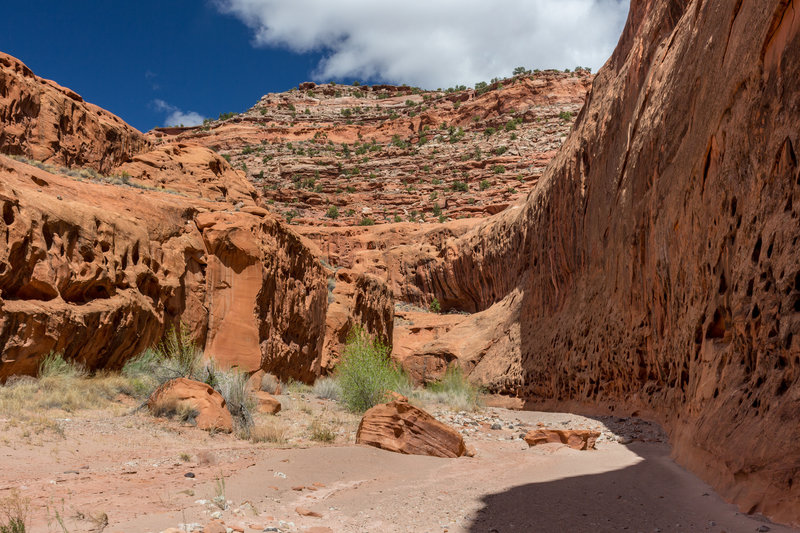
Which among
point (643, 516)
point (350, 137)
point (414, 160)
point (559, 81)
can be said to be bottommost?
point (643, 516)

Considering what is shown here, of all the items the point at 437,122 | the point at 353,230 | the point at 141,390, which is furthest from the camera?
the point at 437,122

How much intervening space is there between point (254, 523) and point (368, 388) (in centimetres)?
707

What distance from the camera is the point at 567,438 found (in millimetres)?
8781

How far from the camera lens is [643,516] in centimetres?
423

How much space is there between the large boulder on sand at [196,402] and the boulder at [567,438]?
4524 mm

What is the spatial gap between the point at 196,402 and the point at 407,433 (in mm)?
3037

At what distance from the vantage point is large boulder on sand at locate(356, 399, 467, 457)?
755 centimetres

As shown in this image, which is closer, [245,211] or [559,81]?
[245,211]

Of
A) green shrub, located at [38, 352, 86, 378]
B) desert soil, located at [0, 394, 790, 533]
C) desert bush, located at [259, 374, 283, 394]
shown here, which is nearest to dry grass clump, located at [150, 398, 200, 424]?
desert soil, located at [0, 394, 790, 533]

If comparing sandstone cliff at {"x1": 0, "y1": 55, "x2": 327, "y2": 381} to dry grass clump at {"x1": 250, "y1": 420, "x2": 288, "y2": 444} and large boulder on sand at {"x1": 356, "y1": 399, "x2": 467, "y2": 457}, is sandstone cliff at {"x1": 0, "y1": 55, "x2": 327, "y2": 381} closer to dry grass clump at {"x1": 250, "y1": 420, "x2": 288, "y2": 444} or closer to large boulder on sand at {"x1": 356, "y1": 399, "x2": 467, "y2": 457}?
dry grass clump at {"x1": 250, "y1": 420, "x2": 288, "y2": 444}

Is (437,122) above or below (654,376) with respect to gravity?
above

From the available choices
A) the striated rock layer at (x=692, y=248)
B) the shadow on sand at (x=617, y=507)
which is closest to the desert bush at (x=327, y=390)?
the striated rock layer at (x=692, y=248)

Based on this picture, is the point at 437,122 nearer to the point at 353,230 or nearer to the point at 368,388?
the point at 353,230

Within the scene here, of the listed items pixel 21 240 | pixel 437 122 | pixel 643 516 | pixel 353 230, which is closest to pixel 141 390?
pixel 21 240
